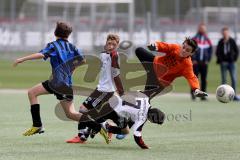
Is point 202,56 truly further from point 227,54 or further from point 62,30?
point 62,30

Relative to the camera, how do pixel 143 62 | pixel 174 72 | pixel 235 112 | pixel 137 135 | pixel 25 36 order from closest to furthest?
pixel 137 135, pixel 174 72, pixel 143 62, pixel 235 112, pixel 25 36

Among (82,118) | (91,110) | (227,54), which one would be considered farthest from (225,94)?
(227,54)

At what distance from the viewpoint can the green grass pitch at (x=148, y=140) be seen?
35.6ft

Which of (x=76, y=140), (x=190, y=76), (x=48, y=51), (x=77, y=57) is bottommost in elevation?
(x=76, y=140)

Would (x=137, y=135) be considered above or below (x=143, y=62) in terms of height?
below

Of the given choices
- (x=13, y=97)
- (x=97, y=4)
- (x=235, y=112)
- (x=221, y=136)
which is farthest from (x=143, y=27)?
(x=221, y=136)

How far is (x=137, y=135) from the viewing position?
38.5 ft

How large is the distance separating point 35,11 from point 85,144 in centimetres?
3327

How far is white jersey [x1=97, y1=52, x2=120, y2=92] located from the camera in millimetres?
12281

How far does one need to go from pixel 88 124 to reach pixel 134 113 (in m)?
0.75

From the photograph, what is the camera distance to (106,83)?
40.6 ft

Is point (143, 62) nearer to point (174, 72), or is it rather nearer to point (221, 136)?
point (174, 72)

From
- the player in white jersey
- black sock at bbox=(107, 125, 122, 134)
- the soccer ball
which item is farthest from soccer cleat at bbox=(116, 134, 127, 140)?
the soccer ball

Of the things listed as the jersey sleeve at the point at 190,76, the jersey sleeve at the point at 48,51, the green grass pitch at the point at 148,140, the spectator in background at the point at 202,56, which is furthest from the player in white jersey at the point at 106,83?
the spectator in background at the point at 202,56
